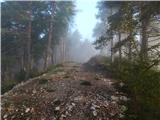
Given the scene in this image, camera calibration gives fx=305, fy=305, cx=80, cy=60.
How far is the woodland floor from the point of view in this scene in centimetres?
1148

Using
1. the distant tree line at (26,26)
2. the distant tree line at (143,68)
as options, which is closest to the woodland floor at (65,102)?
the distant tree line at (143,68)

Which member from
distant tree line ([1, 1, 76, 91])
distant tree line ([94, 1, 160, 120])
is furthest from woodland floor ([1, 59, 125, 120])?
distant tree line ([1, 1, 76, 91])

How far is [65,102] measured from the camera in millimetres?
12547

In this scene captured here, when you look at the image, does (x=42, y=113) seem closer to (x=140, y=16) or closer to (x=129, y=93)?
(x=129, y=93)

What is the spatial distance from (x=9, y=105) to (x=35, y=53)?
21063 mm

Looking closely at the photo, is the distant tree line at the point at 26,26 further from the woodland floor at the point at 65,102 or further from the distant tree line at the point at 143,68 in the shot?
the distant tree line at the point at 143,68

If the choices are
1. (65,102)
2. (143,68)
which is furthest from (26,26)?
(143,68)

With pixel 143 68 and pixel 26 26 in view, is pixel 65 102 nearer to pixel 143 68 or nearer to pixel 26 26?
pixel 143 68

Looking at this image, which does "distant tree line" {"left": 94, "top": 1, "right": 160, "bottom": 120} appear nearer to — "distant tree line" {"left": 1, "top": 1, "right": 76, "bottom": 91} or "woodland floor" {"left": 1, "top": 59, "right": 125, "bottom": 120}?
"woodland floor" {"left": 1, "top": 59, "right": 125, "bottom": 120}

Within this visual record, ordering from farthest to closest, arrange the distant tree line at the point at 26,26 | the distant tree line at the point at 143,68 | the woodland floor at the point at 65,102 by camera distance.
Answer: the distant tree line at the point at 26,26, the woodland floor at the point at 65,102, the distant tree line at the point at 143,68

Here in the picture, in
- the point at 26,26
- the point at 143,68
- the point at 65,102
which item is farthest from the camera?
the point at 26,26

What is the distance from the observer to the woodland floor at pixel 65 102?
11477 mm

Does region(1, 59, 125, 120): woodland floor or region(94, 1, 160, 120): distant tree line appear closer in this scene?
region(94, 1, 160, 120): distant tree line

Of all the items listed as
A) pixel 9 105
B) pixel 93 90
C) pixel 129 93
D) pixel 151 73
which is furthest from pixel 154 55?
pixel 9 105
